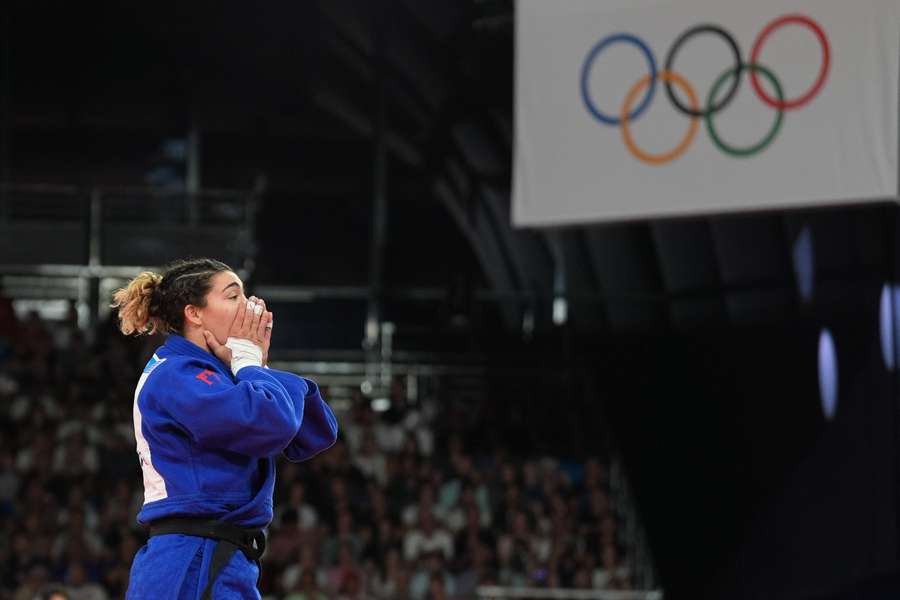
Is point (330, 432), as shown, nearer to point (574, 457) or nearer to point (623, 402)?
point (574, 457)

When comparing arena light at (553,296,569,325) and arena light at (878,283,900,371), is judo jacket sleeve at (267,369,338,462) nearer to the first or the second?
arena light at (878,283,900,371)

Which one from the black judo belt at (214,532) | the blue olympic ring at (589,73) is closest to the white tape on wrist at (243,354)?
the black judo belt at (214,532)

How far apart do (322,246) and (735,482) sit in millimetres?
6974

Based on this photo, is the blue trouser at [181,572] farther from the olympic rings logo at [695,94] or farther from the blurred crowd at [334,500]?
the blurred crowd at [334,500]

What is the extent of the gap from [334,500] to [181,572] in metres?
10.0

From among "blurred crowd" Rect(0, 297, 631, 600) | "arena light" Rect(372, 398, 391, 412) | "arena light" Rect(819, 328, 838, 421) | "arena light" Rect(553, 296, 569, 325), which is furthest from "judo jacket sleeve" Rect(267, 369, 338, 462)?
"arena light" Rect(553, 296, 569, 325)

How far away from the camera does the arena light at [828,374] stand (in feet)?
43.6

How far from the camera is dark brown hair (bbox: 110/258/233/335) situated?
407cm

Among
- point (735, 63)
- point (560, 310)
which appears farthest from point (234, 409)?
point (560, 310)

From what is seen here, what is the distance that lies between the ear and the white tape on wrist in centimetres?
12

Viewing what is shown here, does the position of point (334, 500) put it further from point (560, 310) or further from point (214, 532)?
point (214, 532)

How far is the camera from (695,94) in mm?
9898

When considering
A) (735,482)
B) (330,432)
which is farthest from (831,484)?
(330,432)

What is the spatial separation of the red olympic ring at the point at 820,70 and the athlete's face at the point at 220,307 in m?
6.32
